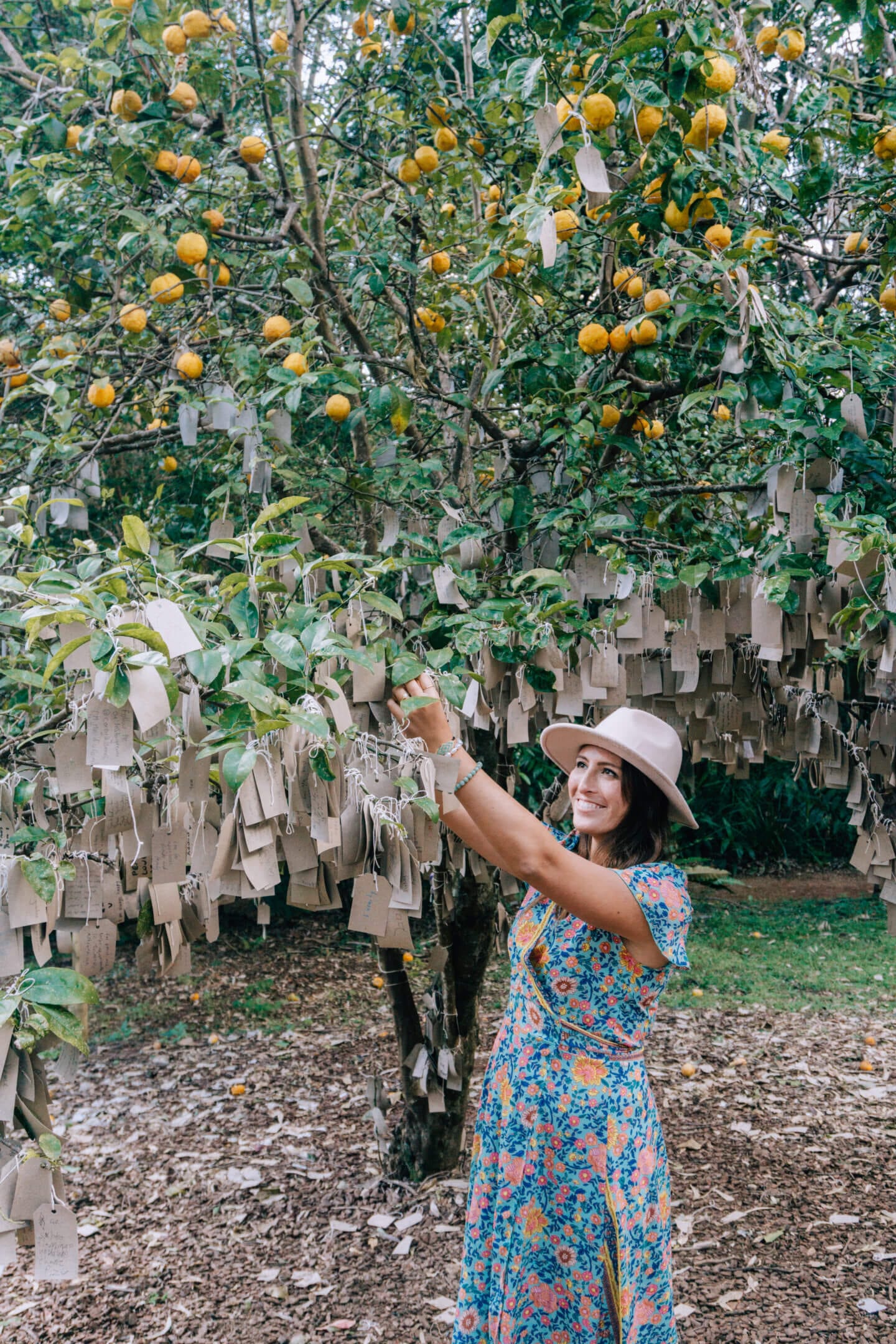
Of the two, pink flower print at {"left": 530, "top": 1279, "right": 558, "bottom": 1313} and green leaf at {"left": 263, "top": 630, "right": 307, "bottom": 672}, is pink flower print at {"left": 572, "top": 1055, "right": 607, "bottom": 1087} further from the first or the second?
green leaf at {"left": 263, "top": 630, "right": 307, "bottom": 672}

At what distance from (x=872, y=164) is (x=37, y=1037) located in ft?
9.02

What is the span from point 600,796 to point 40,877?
2.71 ft

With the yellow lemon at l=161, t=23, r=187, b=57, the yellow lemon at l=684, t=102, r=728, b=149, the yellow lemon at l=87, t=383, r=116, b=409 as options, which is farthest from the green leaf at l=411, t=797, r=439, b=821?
the yellow lemon at l=161, t=23, r=187, b=57

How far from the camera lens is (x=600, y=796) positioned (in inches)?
63.1

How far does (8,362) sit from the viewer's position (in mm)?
2559

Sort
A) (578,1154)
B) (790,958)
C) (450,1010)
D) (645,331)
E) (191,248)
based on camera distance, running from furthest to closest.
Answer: (790,958), (450,1010), (191,248), (645,331), (578,1154)

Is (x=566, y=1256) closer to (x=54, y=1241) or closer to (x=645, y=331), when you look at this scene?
(x=54, y=1241)

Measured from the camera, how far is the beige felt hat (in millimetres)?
1548

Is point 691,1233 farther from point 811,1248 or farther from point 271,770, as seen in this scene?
point 271,770

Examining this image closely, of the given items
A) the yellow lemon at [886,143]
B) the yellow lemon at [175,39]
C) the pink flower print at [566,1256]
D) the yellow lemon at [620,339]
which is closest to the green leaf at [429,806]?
the pink flower print at [566,1256]

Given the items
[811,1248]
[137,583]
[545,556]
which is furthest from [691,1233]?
[137,583]

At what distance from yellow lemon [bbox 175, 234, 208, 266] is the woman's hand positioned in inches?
50.3

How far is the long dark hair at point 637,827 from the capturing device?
1.60 meters

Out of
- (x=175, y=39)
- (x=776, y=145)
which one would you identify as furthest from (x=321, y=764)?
(x=175, y=39)
